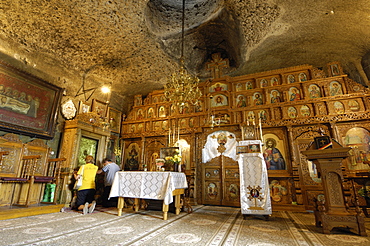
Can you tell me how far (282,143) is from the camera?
22.7ft

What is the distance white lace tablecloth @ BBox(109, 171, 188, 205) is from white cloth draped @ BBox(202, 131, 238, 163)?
112 inches

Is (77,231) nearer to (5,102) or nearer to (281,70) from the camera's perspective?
(5,102)

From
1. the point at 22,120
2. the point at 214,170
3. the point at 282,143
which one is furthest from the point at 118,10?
the point at 282,143

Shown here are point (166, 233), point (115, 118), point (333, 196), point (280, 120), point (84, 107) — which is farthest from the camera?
point (115, 118)

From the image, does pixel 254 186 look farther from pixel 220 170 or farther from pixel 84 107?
pixel 84 107

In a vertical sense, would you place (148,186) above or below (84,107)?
below

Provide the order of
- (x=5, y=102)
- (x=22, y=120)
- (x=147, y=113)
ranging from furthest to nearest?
(x=147, y=113)
(x=22, y=120)
(x=5, y=102)

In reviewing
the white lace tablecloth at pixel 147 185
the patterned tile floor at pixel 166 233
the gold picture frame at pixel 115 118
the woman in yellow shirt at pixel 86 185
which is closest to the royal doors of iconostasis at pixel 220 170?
the white lace tablecloth at pixel 147 185

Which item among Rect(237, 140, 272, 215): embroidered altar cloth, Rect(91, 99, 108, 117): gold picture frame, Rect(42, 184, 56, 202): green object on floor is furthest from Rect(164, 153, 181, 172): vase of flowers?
Rect(91, 99, 108, 117): gold picture frame

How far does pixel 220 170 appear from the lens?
289 inches

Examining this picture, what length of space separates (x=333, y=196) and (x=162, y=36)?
6382 millimetres

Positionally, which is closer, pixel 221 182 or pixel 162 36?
pixel 162 36

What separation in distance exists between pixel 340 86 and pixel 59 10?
917cm

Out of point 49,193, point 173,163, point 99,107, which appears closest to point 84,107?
point 99,107
